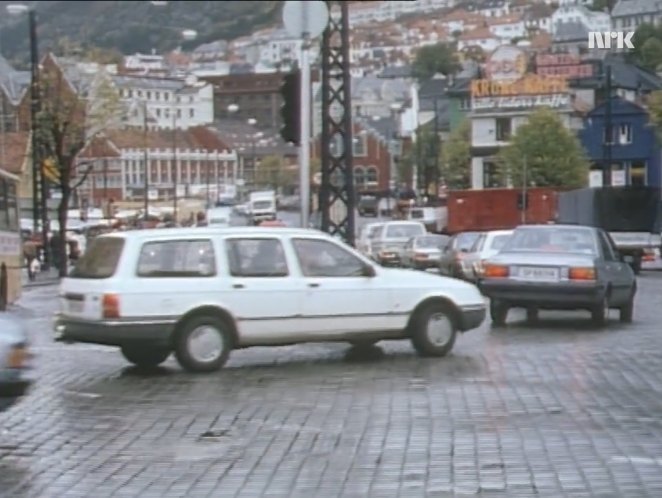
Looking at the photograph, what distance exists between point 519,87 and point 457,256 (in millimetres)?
57844

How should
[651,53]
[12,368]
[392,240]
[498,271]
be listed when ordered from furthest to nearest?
1. [392,240]
2. [651,53]
3. [498,271]
4. [12,368]

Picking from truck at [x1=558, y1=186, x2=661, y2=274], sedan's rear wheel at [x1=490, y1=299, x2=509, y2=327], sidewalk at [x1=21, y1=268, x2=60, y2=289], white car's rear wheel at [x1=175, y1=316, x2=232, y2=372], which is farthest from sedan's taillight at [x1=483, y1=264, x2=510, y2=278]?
truck at [x1=558, y1=186, x2=661, y2=274]

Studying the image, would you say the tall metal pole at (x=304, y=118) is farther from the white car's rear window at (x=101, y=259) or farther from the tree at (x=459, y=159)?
the tree at (x=459, y=159)

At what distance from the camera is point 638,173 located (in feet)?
218

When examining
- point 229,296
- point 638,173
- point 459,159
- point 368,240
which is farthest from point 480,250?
point 459,159

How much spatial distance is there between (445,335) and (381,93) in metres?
144

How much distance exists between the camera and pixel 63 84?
54312 mm

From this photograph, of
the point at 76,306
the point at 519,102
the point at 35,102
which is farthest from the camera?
the point at 519,102

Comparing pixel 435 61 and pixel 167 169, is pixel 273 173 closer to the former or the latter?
pixel 167 169

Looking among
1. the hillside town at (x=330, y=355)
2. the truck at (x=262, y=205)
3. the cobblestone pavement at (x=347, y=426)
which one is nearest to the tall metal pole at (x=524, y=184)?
the truck at (x=262, y=205)

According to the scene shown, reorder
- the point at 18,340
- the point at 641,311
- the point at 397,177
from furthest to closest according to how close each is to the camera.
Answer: the point at 397,177 → the point at 641,311 → the point at 18,340

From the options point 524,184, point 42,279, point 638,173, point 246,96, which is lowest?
point 42,279

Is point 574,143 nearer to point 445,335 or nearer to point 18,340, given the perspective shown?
point 445,335

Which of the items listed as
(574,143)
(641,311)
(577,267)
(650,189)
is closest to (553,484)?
(577,267)
